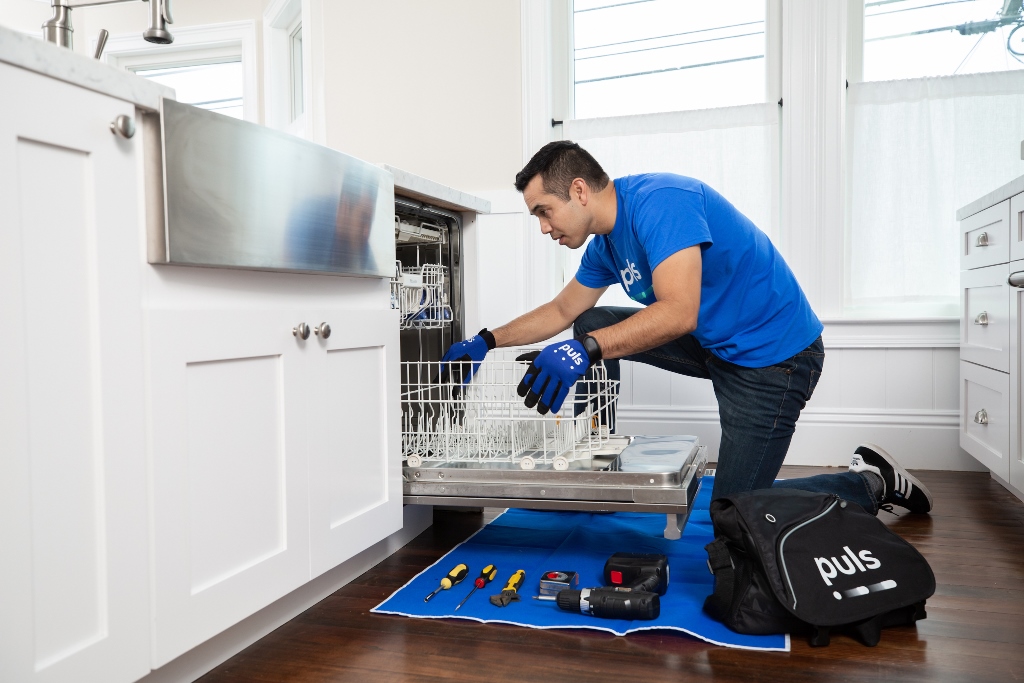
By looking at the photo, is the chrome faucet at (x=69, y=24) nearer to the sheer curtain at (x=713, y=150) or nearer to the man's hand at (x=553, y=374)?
the man's hand at (x=553, y=374)

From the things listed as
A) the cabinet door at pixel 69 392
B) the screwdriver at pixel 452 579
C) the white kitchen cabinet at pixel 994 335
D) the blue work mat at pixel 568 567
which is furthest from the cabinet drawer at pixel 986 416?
the cabinet door at pixel 69 392

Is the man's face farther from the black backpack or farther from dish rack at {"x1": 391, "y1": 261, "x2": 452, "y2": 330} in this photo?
the black backpack

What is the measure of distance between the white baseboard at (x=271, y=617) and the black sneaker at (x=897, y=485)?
52.1 inches

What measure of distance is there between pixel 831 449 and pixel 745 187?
1.05 meters

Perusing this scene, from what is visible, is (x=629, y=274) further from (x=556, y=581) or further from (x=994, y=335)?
(x=994, y=335)

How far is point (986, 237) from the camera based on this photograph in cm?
240

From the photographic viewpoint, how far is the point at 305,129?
366 cm

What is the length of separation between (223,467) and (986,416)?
221cm

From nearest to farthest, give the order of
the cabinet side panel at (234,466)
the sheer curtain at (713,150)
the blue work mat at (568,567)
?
the cabinet side panel at (234,466)
the blue work mat at (568,567)
the sheer curtain at (713,150)

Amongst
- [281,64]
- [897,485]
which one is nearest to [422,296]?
[897,485]

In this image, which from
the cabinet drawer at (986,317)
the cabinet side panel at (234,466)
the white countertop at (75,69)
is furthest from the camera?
the cabinet drawer at (986,317)

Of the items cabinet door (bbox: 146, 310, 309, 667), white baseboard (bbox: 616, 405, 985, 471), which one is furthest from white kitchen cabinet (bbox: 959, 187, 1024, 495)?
cabinet door (bbox: 146, 310, 309, 667)

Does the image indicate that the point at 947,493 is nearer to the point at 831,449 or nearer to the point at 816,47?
the point at 831,449

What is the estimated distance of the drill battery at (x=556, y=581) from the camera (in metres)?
1.62
